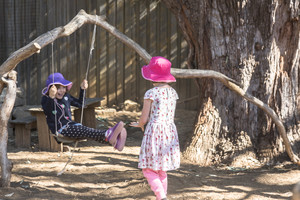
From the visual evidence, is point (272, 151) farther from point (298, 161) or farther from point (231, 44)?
point (231, 44)

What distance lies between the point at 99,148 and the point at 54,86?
2.18m

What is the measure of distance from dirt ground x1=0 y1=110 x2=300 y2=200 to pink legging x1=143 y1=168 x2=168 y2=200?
0.60 meters

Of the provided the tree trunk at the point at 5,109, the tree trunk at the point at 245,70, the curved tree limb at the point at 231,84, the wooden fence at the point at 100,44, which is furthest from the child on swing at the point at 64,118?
the wooden fence at the point at 100,44

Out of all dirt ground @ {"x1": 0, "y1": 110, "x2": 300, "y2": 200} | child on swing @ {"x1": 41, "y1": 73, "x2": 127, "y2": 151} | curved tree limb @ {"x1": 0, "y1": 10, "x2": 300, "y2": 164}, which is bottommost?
dirt ground @ {"x1": 0, "y1": 110, "x2": 300, "y2": 200}

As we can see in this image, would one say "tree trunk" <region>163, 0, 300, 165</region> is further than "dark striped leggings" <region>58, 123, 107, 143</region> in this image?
Yes

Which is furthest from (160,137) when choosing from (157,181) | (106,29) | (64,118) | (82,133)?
(64,118)

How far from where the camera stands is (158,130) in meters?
4.25

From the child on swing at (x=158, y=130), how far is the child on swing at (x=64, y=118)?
84cm

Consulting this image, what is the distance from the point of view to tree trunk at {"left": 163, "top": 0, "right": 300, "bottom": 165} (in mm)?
6199

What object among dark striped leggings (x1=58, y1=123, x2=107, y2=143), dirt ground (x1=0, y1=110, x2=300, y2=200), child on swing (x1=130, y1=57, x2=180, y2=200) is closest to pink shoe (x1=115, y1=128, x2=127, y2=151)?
dark striped leggings (x1=58, y1=123, x2=107, y2=143)

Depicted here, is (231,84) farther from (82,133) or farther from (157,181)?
(82,133)

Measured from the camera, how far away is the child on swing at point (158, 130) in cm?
423

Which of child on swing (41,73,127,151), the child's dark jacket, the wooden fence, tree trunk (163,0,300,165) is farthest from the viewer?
the wooden fence

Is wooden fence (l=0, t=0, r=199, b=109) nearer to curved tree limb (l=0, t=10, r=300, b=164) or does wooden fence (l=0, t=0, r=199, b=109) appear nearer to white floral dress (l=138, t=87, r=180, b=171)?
curved tree limb (l=0, t=10, r=300, b=164)
